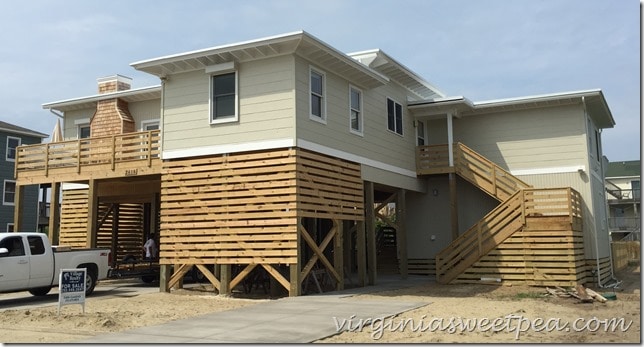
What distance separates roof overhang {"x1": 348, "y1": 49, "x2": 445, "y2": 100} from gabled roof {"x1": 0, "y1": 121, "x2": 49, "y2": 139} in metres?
23.7

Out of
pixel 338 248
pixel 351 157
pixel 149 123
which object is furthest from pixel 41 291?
pixel 351 157

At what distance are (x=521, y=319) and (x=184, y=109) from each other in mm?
10783

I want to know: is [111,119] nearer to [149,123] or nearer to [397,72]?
[149,123]

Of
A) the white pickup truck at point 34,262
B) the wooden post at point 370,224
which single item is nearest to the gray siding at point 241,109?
the white pickup truck at point 34,262

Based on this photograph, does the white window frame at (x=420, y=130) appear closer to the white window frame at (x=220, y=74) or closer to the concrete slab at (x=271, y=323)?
the white window frame at (x=220, y=74)

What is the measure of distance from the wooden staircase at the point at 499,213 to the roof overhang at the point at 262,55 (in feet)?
20.4

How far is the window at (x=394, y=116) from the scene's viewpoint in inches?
855

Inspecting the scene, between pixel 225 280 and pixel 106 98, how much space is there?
11.0 m

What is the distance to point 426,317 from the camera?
36.5 feet

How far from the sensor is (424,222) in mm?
24312

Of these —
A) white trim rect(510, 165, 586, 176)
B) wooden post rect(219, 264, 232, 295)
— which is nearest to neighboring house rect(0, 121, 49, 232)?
Result: wooden post rect(219, 264, 232, 295)

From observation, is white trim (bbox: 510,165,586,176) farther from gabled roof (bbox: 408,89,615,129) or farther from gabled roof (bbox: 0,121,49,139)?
gabled roof (bbox: 0,121,49,139)

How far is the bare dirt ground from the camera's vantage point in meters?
9.30

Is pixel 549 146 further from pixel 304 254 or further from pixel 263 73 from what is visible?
pixel 263 73
